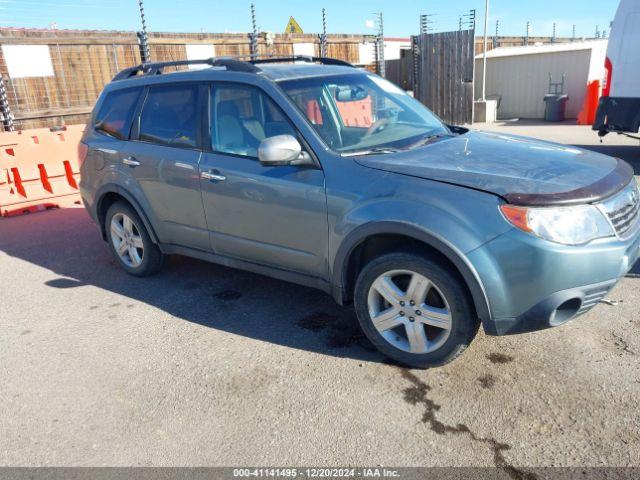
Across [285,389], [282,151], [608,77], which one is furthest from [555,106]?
[285,389]

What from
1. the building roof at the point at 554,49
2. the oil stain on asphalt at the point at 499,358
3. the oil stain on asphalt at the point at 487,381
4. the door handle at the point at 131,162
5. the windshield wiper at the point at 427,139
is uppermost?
the building roof at the point at 554,49

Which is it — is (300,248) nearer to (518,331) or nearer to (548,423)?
(518,331)

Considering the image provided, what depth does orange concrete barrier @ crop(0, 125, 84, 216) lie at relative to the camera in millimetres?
8086

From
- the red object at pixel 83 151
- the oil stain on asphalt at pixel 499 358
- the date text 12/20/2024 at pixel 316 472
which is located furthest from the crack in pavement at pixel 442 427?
the red object at pixel 83 151

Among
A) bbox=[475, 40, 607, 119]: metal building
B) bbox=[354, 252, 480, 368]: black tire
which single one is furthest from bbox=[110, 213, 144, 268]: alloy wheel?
bbox=[475, 40, 607, 119]: metal building

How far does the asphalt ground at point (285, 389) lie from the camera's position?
267 centimetres

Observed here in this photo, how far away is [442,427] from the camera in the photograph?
110 inches

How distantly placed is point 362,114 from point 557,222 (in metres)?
1.81

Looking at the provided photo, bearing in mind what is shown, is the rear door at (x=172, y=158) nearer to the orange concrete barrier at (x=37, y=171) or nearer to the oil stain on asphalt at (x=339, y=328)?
the oil stain on asphalt at (x=339, y=328)

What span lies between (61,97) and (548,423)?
Answer: 1176 cm

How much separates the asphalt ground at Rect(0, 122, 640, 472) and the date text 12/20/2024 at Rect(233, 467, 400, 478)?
Result: 0.16 feet

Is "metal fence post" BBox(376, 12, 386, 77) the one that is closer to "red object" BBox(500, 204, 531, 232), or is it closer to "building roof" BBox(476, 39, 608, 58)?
"building roof" BBox(476, 39, 608, 58)

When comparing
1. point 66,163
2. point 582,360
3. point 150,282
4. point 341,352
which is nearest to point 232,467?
point 341,352

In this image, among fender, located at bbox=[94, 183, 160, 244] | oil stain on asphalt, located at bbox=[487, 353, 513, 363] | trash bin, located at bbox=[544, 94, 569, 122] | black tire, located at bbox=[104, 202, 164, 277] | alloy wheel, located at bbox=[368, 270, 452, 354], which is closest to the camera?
alloy wheel, located at bbox=[368, 270, 452, 354]
